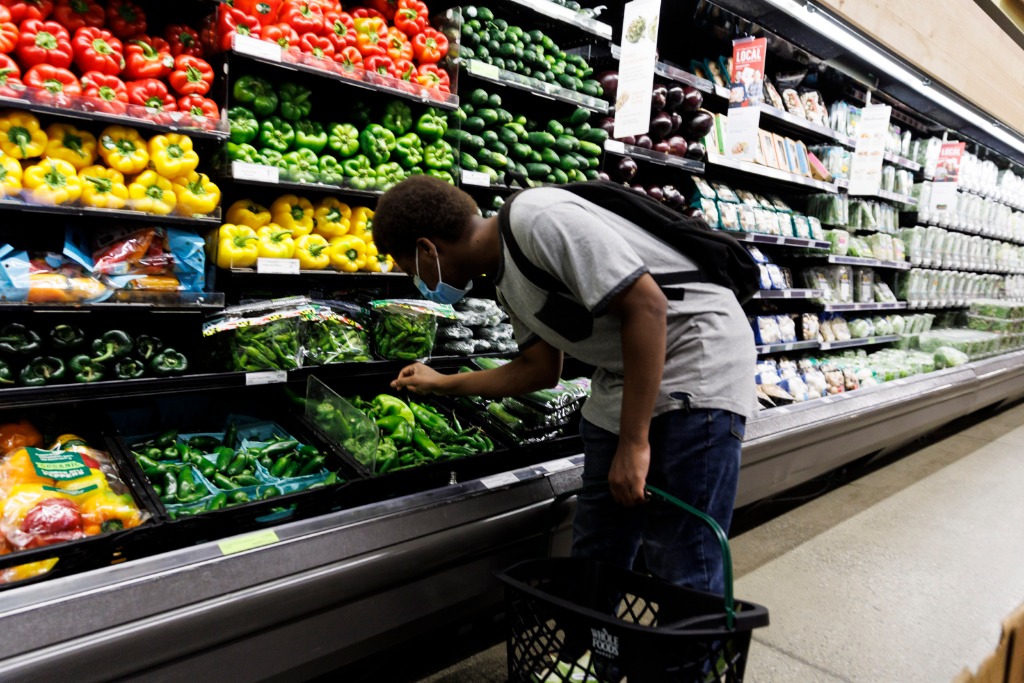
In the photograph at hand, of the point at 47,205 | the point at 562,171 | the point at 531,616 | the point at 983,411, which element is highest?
the point at 562,171

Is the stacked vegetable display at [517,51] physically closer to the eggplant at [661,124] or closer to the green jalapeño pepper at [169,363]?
the eggplant at [661,124]

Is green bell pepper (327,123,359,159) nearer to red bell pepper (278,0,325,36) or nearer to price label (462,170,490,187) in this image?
red bell pepper (278,0,325,36)

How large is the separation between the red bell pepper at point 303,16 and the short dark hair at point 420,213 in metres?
1.14

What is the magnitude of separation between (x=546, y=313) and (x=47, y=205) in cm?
141

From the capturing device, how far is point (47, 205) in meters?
1.87

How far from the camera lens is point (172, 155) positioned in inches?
82.7

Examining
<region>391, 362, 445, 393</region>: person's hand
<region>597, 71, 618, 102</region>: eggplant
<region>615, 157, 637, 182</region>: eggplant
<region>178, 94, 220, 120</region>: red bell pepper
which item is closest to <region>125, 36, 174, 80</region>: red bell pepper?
<region>178, 94, 220, 120</region>: red bell pepper

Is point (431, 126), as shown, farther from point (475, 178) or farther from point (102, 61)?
point (102, 61)

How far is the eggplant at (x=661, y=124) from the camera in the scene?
380cm

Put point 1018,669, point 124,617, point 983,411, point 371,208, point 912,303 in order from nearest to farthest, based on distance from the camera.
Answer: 1. point 1018,669
2. point 124,617
3. point 371,208
4. point 912,303
5. point 983,411

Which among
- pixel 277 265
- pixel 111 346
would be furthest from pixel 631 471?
pixel 111 346

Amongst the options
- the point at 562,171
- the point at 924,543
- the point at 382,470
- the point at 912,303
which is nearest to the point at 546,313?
the point at 382,470

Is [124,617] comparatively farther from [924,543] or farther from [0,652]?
[924,543]

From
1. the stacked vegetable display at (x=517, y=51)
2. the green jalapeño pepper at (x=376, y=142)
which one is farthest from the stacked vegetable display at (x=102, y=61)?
the stacked vegetable display at (x=517, y=51)
